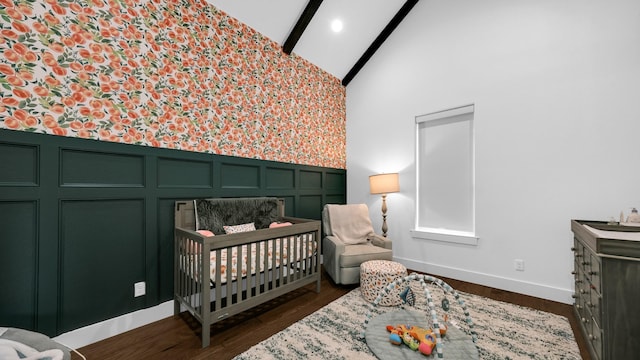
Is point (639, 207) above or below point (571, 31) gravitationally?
below

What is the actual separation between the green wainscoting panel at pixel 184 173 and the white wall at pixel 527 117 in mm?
2505

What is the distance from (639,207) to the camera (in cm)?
215

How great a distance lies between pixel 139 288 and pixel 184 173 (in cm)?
99

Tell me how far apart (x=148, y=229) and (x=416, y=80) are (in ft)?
11.5

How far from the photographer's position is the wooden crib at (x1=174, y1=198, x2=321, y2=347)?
1.79 meters

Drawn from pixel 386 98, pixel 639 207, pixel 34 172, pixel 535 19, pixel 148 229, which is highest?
pixel 535 19

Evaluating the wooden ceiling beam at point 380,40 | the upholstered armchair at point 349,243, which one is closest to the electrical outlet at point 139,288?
the upholstered armchair at point 349,243

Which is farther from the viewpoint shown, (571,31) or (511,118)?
(511,118)

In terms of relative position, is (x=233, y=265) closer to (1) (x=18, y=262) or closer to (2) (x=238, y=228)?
(2) (x=238, y=228)

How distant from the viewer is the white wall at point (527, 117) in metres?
2.25

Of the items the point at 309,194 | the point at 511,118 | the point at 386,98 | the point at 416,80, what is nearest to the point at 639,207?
the point at 511,118

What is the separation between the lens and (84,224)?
178cm

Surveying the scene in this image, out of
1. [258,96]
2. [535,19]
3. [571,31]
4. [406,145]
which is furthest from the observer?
[406,145]

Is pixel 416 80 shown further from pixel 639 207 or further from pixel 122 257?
pixel 122 257
